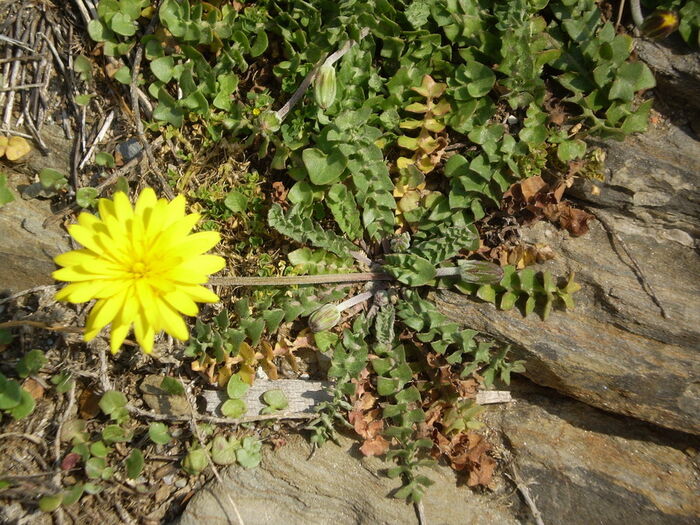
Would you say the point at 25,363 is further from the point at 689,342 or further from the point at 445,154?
the point at 689,342

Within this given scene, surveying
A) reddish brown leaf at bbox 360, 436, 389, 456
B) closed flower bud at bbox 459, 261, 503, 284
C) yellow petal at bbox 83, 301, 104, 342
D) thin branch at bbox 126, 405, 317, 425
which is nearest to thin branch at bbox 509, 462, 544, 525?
reddish brown leaf at bbox 360, 436, 389, 456

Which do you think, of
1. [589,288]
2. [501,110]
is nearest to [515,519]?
[589,288]

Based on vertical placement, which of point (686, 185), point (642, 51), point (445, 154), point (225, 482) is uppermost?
point (642, 51)

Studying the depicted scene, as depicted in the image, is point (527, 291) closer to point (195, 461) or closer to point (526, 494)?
point (526, 494)

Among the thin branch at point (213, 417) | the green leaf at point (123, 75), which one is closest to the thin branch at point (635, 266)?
the thin branch at point (213, 417)

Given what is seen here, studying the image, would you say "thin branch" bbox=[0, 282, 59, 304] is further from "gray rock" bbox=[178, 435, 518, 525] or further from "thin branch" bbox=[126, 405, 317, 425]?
"gray rock" bbox=[178, 435, 518, 525]

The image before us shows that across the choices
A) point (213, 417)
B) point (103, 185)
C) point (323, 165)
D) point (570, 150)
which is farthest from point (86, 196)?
point (570, 150)
